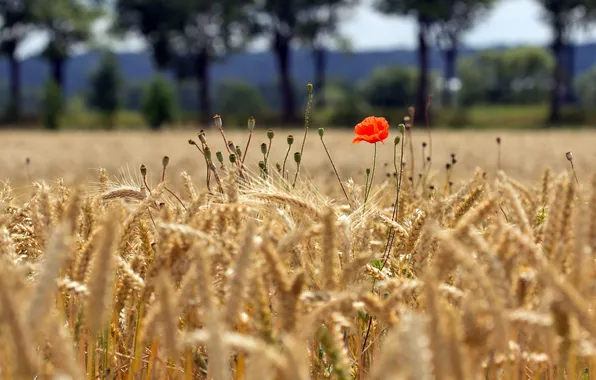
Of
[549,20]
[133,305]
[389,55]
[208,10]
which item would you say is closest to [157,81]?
[208,10]

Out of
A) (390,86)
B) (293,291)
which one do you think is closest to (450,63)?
(390,86)

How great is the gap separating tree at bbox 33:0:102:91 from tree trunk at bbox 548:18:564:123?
31568 mm

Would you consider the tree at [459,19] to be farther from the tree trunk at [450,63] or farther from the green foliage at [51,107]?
Result: the green foliage at [51,107]

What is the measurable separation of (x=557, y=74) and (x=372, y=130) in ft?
148

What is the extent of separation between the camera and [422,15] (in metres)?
46.1

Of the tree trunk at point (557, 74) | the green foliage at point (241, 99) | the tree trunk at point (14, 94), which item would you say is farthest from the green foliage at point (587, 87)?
the tree trunk at point (14, 94)

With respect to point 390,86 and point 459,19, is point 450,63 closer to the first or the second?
point 459,19

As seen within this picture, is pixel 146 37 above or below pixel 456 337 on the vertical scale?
above

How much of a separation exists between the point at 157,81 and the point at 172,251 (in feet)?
137

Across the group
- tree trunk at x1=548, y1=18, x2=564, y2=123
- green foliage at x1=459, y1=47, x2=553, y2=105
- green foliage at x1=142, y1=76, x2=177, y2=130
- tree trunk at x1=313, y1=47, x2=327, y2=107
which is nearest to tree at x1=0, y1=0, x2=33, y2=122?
green foliage at x1=142, y1=76, x2=177, y2=130

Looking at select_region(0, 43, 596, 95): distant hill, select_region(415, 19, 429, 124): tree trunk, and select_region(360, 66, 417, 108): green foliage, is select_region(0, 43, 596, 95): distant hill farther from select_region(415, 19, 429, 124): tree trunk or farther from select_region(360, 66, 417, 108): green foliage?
select_region(415, 19, 429, 124): tree trunk

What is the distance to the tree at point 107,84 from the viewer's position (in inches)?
2435

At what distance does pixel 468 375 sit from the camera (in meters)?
0.86

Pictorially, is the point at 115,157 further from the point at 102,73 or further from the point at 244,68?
the point at 244,68
